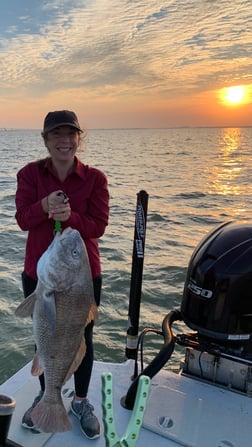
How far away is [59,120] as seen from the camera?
255 cm

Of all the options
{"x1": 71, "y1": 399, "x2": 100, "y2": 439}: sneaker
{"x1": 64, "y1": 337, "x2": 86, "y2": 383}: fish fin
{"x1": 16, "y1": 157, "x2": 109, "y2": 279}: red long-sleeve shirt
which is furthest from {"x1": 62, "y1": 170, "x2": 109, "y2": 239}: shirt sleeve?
{"x1": 71, "y1": 399, "x2": 100, "y2": 439}: sneaker

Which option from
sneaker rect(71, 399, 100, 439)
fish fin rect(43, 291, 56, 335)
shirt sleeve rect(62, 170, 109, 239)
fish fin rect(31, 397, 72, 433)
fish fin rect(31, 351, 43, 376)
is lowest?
sneaker rect(71, 399, 100, 439)

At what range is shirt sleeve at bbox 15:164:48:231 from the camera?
100 inches

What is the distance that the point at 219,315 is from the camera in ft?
10.0

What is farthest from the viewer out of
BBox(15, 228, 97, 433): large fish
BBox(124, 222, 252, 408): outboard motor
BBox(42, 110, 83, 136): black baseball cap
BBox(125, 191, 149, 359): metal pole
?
BBox(125, 191, 149, 359): metal pole

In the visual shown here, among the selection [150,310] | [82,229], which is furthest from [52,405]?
[150,310]

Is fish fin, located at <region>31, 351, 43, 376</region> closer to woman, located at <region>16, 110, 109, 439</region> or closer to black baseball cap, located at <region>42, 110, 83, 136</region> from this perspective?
woman, located at <region>16, 110, 109, 439</region>

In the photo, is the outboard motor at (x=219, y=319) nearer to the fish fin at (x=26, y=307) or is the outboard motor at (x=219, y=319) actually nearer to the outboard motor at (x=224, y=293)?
the outboard motor at (x=224, y=293)

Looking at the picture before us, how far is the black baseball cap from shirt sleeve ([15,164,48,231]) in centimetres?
31

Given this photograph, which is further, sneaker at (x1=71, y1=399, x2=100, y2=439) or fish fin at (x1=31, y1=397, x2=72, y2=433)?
sneaker at (x1=71, y1=399, x2=100, y2=439)

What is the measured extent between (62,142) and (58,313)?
1.08 metres

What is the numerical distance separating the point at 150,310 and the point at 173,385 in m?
3.35

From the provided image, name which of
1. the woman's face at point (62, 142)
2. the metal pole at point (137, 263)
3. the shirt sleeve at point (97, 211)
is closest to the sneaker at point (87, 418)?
the metal pole at point (137, 263)

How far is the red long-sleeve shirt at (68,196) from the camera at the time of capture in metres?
2.67
